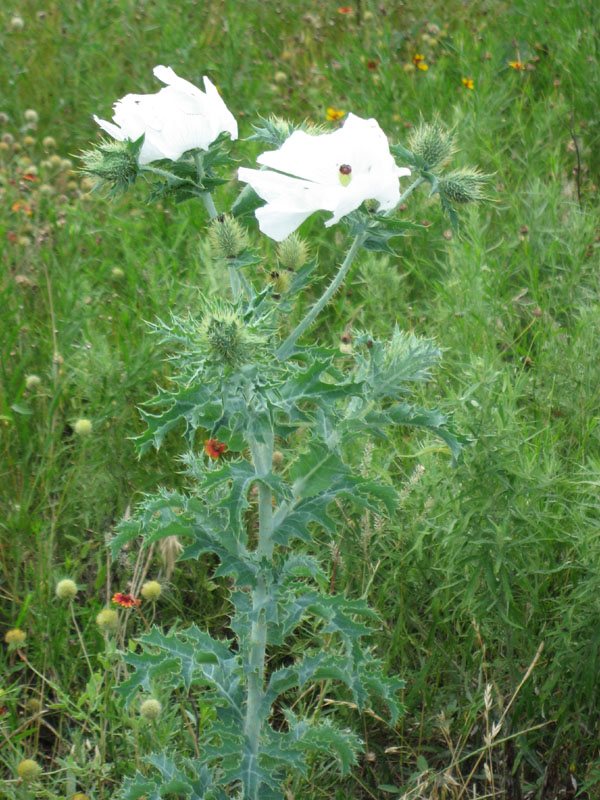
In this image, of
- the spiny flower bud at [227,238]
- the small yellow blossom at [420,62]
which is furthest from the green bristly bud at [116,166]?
the small yellow blossom at [420,62]

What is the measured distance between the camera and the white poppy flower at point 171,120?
1487 millimetres

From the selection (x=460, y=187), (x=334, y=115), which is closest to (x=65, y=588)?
(x=460, y=187)

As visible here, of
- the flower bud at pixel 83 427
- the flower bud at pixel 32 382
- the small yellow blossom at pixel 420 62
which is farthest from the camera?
the small yellow blossom at pixel 420 62

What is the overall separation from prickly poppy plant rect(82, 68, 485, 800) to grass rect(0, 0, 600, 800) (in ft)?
1.06

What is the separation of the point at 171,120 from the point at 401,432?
62.9 inches

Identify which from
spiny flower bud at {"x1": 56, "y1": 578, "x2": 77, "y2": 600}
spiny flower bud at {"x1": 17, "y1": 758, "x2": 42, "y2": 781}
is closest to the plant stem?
spiny flower bud at {"x1": 56, "y1": 578, "x2": 77, "y2": 600}

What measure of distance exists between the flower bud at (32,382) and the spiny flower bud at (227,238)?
4.70 feet

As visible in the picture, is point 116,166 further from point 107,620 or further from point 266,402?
point 107,620

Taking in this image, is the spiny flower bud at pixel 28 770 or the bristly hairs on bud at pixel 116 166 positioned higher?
the bristly hairs on bud at pixel 116 166

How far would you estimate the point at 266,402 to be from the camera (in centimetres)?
140

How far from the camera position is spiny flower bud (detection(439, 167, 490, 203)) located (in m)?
1.61

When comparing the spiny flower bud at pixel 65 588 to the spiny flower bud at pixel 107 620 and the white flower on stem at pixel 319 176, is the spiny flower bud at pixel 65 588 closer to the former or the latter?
the spiny flower bud at pixel 107 620

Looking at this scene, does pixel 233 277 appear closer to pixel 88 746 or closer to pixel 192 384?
pixel 192 384

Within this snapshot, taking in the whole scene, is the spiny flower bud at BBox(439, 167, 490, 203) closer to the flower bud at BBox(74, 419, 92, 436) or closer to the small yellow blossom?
the flower bud at BBox(74, 419, 92, 436)
